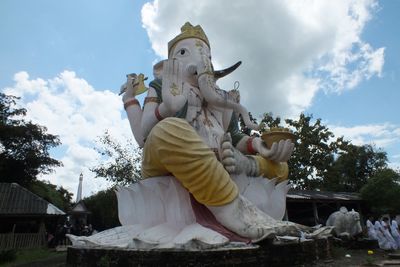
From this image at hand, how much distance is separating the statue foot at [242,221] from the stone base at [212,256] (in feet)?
0.60

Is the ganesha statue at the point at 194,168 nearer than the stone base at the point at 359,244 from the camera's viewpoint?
Yes

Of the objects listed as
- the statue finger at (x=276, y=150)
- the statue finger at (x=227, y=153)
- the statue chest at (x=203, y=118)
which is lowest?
the statue finger at (x=227, y=153)

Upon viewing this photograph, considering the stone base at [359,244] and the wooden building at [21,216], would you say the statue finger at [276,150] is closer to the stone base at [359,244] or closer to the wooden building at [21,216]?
the stone base at [359,244]

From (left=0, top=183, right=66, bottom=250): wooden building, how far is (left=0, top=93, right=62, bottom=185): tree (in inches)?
289

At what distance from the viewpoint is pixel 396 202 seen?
789 inches

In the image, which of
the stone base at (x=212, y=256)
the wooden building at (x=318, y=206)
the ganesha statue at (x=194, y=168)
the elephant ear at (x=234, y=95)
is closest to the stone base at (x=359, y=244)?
the ganesha statue at (x=194, y=168)

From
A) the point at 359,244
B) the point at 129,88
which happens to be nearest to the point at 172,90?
the point at 129,88

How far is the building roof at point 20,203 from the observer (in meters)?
16.8

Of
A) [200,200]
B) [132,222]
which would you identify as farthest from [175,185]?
[132,222]

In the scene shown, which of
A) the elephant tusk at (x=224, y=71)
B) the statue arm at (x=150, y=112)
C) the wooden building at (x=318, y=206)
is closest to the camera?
the statue arm at (x=150, y=112)

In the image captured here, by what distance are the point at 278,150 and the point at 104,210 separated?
26.8 meters

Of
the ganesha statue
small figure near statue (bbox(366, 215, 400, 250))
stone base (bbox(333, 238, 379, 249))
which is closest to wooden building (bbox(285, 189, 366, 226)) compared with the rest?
small figure near statue (bbox(366, 215, 400, 250))

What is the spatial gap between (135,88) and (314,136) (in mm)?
19196

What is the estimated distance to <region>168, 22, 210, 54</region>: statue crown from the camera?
696 centimetres
